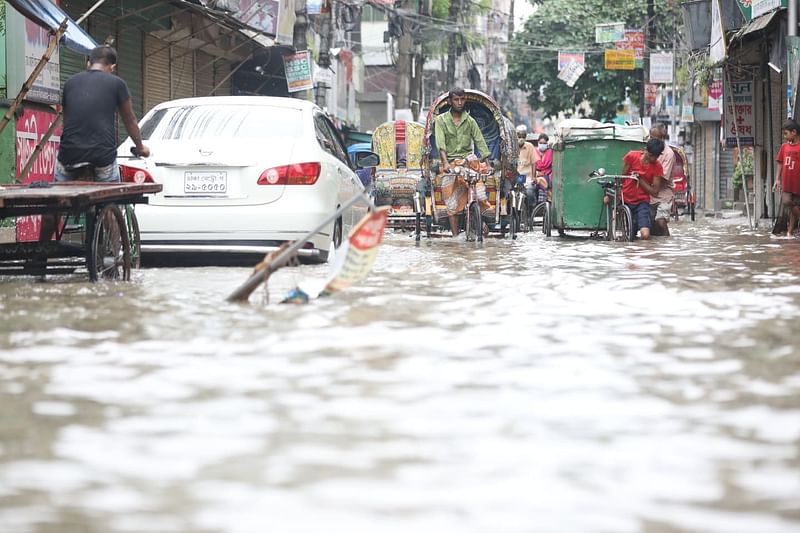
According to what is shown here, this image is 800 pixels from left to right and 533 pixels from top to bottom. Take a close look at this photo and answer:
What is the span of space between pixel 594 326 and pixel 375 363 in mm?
1796

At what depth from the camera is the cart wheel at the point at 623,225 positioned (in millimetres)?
17703

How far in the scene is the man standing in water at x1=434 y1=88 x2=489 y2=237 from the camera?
16.5 metres

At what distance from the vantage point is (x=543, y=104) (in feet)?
181

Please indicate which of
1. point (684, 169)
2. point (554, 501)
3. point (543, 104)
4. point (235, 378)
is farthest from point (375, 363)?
point (543, 104)

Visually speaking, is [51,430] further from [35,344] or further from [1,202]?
[1,202]

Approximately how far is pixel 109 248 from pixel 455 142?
7216 mm

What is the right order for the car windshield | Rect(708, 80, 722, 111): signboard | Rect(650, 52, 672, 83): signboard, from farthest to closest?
1. Rect(650, 52, 672, 83): signboard
2. Rect(708, 80, 722, 111): signboard
3. the car windshield

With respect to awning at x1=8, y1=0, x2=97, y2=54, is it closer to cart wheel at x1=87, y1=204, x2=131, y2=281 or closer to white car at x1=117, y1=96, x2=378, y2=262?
white car at x1=117, y1=96, x2=378, y2=262

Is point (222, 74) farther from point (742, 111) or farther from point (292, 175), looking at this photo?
point (292, 175)

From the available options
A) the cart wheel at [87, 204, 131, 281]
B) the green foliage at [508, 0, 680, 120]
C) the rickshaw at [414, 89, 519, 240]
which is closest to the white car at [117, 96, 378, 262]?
the cart wheel at [87, 204, 131, 281]

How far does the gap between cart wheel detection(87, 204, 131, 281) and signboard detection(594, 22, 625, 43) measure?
118 feet

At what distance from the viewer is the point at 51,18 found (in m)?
12.9

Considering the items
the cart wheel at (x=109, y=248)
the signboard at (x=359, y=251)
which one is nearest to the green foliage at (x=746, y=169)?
the cart wheel at (x=109, y=248)

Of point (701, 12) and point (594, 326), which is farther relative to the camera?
point (701, 12)
